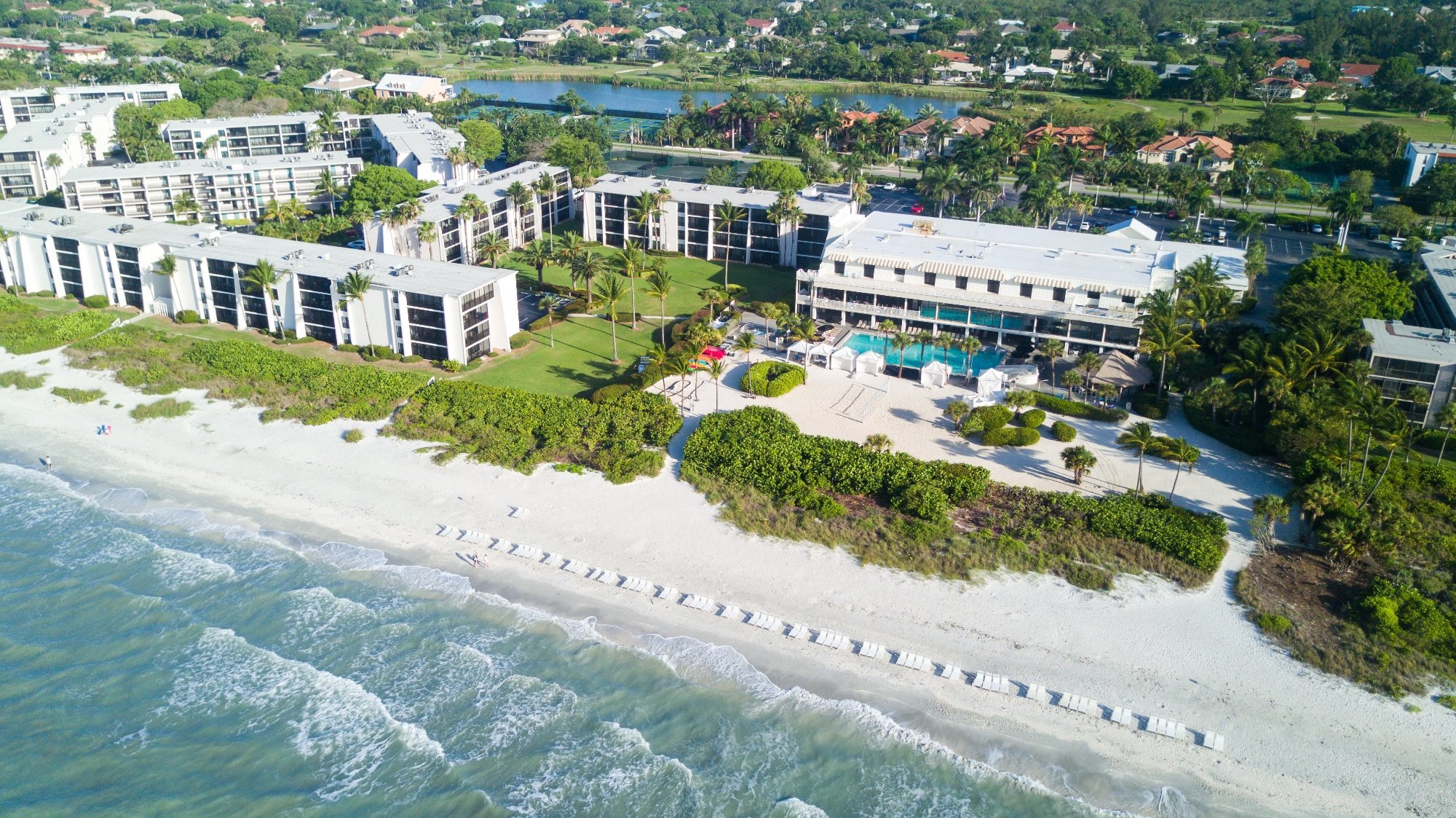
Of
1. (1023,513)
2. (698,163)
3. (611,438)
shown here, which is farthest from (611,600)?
(698,163)

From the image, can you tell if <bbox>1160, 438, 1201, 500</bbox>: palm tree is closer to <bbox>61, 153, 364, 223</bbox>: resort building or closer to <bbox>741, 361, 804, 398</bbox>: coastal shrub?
<bbox>741, 361, 804, 398</bbox>: coastal shrub

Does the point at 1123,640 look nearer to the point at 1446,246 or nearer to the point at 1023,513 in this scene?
the point at 1023,513

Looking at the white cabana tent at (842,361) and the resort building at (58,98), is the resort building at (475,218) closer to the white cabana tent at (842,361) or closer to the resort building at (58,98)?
the white cabana tent at (842,361)

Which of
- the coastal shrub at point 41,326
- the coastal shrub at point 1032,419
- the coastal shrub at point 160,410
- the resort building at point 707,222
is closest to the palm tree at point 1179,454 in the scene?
the coastal shrub at point 1032,419

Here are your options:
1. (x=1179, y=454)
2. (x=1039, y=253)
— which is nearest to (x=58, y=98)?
(x=1039, y=253)

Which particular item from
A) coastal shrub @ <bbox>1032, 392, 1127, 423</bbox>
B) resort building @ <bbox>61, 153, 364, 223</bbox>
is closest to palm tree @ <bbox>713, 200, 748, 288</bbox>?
coastal shrub @ <bbox>1032, 392, 1127, 423</bbox>

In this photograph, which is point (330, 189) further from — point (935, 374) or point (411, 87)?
point (411, 87)
